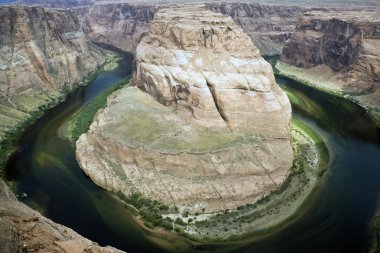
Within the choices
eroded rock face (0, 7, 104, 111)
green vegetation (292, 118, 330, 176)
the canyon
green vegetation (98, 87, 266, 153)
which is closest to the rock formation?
the canyon

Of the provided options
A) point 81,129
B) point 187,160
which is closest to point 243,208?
point 187,160

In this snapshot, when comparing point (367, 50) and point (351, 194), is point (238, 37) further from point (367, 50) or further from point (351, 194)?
point (367, 50)

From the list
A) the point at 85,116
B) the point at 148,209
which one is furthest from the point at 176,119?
the point at 85,116

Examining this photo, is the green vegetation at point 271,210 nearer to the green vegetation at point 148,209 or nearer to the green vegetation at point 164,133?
the green vegetation at point 148,209

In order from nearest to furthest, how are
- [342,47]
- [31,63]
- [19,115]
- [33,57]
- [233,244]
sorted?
1. [233,244]
2. [19,115]
3. [31,63]
4. [33,57]
5. [342,47]

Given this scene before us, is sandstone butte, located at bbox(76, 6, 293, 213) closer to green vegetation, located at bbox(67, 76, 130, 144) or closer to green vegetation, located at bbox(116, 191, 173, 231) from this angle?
green vegetation, located at bbox(116, 191, 173, 231)

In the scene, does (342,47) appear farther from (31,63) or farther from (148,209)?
(31,63)
